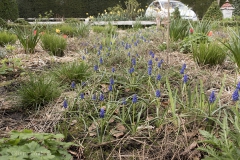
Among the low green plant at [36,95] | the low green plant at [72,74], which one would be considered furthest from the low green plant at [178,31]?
the low green plant at [36,95]

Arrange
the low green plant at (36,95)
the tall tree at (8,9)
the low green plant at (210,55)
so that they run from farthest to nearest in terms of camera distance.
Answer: the tall tree at (8,9)
the low green plant at (210,55)
the low green plant at (36,95)

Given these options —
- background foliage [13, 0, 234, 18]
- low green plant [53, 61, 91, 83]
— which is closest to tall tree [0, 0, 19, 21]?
background foliage [13, 0, 234, 18]

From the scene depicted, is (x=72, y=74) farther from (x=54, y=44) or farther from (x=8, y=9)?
(x=8, y=9)

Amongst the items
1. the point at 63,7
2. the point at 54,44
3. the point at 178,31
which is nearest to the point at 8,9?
the point at 63,7

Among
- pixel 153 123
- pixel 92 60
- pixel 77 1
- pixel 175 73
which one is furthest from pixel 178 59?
pixel 77 1

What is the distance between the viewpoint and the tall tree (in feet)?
31.3

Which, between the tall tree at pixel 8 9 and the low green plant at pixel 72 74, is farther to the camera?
the tall tree at pixel 8 9

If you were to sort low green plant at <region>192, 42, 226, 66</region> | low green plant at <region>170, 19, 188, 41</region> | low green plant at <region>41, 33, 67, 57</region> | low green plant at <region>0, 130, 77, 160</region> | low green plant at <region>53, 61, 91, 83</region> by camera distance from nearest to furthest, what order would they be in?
1. low green plant at <region>0, 130, 77, 160</region>
2. low green plant at <region>53, 61, 91, 83</region>
3. low green plant at <region>192, 42, 226, 66</region>
4. low green plant at <region>41, 33, 67, 57</region>
5. low green plant at <region>170, 19, 188, 41</region>

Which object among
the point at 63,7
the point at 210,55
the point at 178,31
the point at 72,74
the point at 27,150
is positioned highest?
the point at 63,7

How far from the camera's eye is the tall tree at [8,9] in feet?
31.3

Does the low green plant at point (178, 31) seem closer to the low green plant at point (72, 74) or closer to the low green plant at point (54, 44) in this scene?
the low green plant at point (54, 44)

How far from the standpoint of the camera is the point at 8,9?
31.8 ft

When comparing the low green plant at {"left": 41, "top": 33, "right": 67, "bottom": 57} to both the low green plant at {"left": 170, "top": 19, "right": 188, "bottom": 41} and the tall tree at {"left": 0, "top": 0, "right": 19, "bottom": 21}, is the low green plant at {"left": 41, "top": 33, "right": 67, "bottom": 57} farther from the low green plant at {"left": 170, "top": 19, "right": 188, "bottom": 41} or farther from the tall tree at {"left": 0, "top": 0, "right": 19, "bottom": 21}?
the tall tree at {"left": 0, "top": 0, "right": 19, "bottom": 21}

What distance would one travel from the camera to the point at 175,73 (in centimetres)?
255
